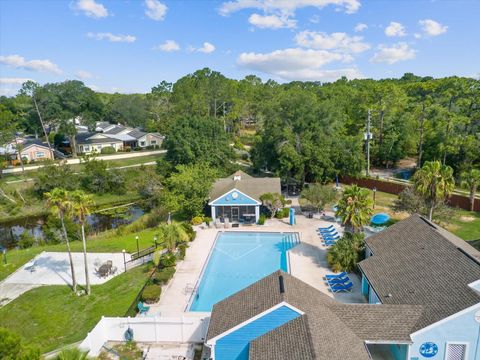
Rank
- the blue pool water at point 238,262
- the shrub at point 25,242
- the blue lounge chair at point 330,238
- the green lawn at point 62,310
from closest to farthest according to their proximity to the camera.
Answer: the green lawn at point 62,310 < the blue pool water at point 238,262 < the blue lounge chair at point 330,238 < the shrub at point 25,242

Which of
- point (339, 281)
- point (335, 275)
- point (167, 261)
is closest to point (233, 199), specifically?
point (167, 261)

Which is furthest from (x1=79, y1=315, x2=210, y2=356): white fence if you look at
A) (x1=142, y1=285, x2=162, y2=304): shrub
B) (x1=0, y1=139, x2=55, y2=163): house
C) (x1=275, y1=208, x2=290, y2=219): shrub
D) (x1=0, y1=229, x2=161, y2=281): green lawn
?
(x1=0, y1=139, x2=55, y2=163): house

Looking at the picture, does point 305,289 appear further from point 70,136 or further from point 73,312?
point 70,136

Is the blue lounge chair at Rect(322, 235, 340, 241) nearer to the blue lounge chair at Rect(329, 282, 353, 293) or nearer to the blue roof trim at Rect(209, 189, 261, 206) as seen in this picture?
the blue roof trim at Rect(209, 189, 261, 206)

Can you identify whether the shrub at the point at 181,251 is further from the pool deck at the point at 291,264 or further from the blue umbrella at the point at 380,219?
the blue umbrella at the point at 380,219

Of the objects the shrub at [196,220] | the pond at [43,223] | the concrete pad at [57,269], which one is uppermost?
the shrub at [196,220]

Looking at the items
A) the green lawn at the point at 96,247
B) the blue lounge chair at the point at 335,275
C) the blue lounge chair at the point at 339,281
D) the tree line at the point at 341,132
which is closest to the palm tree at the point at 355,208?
the blue lounge chair at the point at 335,275

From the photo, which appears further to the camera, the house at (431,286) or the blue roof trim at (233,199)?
the blue roof trim at (233,199)

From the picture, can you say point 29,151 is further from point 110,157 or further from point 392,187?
point 392,187
